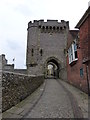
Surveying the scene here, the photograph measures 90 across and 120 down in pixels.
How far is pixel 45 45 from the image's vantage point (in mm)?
26219

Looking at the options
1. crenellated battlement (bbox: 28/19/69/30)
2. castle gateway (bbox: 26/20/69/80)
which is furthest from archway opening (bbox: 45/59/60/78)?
crenellated battlement (bbox: 28/19/69/30)

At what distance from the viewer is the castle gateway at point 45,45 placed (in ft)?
83.3

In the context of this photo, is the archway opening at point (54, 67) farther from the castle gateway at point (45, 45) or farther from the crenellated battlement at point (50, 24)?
the crenellated battlement at point (50, 24)

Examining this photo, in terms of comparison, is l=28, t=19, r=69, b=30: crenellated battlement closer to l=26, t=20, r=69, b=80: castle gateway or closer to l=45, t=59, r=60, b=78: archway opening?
l=26, t=20, r=69, b=80: castle gateway

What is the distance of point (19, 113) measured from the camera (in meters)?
4.82

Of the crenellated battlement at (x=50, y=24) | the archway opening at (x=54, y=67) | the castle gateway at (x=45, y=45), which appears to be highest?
the crenellated battlement at (x=50, y=24)

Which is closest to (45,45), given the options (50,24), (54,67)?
(50,24)

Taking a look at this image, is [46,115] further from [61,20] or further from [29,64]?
[61,20]

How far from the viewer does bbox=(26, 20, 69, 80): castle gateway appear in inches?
1000

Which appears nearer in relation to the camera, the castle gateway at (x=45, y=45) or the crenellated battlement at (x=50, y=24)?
the castle gateway at (x=45, y=45)

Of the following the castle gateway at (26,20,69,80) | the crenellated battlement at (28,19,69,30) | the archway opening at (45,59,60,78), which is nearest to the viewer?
the castle gateway at (26,20,69,80)

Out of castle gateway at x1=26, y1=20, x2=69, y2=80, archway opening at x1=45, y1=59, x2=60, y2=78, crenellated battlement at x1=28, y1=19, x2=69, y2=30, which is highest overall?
crenellated battlement at x1=28, y1=19, x2=69, y2=30

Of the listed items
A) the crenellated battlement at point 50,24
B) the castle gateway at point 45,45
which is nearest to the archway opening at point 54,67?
the castle gateway at point 45,45

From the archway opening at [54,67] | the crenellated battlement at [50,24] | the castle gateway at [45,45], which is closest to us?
the castle gateway at [45,45]
